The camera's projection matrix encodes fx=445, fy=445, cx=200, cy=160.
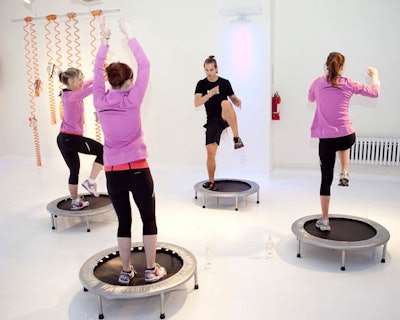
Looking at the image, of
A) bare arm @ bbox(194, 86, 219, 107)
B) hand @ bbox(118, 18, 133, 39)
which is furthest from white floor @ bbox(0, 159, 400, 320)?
hand @ bbox(118, 18, 133, 39)

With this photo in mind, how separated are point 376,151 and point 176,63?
2930 mm

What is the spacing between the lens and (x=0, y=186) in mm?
5926

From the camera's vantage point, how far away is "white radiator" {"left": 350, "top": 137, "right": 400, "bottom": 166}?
5536 mm

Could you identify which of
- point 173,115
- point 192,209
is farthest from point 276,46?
point 192,209

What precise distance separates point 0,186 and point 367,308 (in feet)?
16.1

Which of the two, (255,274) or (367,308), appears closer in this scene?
(367,308)

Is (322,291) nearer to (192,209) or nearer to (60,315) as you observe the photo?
(60,315)

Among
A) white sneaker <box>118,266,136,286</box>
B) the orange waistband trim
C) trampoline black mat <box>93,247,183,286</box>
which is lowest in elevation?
trampoline black mat <box>93,247,183,286</box>

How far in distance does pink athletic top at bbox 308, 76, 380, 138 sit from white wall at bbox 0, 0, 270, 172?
236 cm

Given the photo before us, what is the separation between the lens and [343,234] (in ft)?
11.7

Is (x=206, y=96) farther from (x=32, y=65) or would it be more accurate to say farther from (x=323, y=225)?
(x=32, y=65)

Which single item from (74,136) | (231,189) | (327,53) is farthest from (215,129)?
(327,53)

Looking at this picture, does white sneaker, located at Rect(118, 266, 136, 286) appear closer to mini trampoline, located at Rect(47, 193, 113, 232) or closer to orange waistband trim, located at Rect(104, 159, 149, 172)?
orange waistband trim, located at Rect(104, 159, 149, 172)

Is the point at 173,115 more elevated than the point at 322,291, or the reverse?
the point at 173,115
